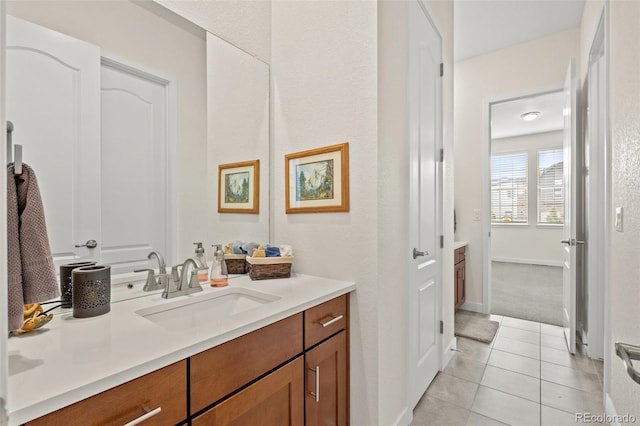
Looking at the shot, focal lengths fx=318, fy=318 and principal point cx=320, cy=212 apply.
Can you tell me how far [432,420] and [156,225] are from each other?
182cm

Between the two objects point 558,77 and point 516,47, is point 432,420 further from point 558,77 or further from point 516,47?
point 516,47

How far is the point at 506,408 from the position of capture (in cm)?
191

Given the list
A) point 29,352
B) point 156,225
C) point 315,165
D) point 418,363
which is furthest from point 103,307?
point 418,363

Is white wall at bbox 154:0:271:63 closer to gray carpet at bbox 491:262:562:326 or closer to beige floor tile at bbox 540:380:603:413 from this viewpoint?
beige floor tile at bbox 540:380:603:413

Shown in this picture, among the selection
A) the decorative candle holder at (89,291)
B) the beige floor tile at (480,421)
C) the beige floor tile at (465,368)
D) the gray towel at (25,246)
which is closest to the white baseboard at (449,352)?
the beige floor tile at (465,368)

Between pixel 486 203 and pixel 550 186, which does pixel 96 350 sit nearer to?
pixel 486 203

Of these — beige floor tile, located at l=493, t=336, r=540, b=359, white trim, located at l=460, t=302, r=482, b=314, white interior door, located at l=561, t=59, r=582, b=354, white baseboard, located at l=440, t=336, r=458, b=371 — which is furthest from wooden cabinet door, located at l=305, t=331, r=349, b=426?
white trim, located at l=460, t=302, r=482, b=314

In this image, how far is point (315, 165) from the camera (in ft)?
5.68

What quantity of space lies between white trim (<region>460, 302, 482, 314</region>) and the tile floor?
0.71 m

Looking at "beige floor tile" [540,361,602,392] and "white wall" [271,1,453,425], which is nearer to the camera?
"white wall" [271,1,453,425]

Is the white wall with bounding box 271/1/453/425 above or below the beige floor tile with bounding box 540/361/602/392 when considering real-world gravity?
above

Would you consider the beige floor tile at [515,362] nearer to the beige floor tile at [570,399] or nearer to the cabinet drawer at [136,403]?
the beige floor tile at [570,399]

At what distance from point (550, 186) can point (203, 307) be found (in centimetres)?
773

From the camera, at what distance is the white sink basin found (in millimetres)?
1240
